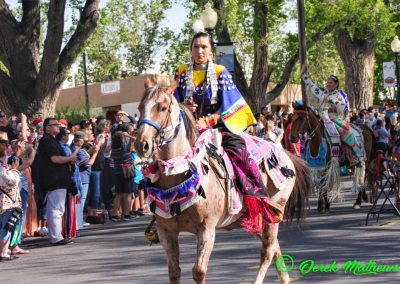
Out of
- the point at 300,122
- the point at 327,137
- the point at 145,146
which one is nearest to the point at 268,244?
the point at 145,146

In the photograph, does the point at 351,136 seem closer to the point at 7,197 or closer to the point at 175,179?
the point at 7,197

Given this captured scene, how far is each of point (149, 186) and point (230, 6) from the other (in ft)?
69.7

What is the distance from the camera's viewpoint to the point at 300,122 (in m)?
15.5

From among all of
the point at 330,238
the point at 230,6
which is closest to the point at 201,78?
the point at 330,238

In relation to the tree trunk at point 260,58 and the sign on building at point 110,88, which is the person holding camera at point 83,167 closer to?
the tree trunk at point 260,58

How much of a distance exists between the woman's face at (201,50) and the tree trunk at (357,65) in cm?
2855

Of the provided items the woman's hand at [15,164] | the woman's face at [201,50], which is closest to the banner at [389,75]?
the woman's hand at [15,164]

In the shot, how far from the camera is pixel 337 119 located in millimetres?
15875

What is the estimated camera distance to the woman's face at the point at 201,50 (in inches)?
310

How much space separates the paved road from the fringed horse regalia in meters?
0.82

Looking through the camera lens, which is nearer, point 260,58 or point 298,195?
point 298,195

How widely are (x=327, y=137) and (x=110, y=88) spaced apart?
4223 cm

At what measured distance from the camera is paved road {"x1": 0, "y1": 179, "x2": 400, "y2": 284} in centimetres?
957

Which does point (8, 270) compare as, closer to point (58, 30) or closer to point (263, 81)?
point (58, 30)
